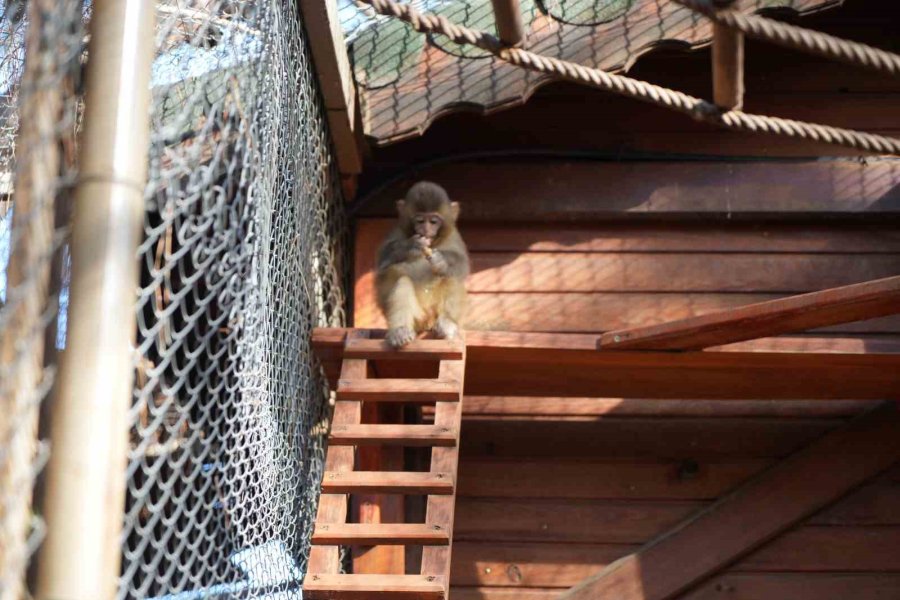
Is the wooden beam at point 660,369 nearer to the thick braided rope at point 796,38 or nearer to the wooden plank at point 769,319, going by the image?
the wooden plank at point 769,319

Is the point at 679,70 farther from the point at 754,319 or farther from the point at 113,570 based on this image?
the point at 113,570

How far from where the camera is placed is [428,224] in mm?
4887

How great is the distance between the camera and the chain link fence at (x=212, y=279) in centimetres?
179

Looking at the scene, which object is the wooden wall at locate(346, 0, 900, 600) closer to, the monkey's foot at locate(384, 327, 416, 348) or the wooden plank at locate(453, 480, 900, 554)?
the wooden plank at locate(453, 480, 900, 554)

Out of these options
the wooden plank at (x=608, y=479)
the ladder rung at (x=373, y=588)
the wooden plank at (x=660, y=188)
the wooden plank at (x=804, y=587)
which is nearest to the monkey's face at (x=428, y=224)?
the wooden plank at (x=660, y=188)

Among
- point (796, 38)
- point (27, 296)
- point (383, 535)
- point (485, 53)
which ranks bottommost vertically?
point (383, 535)

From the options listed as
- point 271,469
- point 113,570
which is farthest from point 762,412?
point 113,570

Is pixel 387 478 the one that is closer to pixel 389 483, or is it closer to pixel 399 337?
pixel 389 483

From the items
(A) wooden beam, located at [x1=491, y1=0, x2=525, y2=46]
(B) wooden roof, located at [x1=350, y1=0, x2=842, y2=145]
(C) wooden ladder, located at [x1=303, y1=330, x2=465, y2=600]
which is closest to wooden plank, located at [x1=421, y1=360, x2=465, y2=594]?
(C) wooden ladder, located at [x1=303, y1=330, x2=465, y2=600]

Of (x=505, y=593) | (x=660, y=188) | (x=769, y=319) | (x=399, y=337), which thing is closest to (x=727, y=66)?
(x=769, y=319)

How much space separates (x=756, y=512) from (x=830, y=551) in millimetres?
341

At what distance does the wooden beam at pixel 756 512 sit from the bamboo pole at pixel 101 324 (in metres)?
3.35

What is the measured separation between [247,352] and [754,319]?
5.76ft

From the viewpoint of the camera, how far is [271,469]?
374 cm
